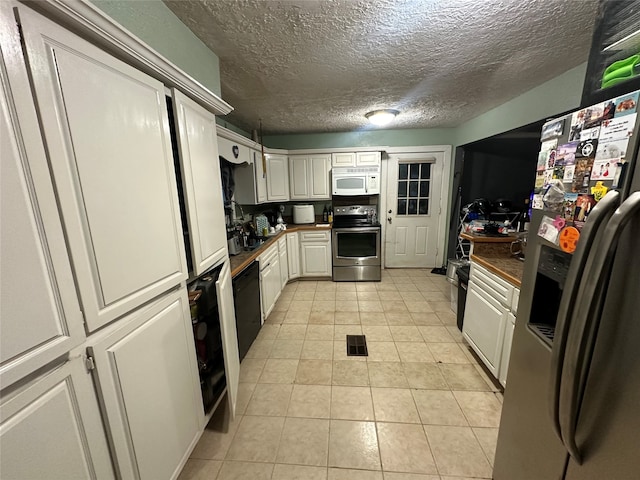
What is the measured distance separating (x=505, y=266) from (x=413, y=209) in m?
2.58

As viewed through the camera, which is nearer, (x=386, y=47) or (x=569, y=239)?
(x=569, y=239)

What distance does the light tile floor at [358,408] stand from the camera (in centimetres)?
134

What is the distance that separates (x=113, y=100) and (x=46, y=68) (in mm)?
192

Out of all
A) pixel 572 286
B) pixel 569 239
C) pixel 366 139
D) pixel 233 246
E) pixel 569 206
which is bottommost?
pixel 233 246

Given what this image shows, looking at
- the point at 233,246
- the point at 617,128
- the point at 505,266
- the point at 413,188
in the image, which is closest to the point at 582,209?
the point at 617,128

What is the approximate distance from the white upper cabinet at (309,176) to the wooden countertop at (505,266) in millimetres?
2518

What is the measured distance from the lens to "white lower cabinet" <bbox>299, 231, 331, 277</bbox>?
12.7 feet

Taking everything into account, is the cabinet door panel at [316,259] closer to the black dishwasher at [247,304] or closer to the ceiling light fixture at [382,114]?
the black dishwasher at [247,304]

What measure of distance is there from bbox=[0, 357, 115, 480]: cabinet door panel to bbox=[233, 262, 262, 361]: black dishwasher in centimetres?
119

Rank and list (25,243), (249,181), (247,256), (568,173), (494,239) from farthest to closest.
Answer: (249,181)
(247,256)
(494,239)
(568,173)
(25,243)

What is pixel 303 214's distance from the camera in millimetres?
4035

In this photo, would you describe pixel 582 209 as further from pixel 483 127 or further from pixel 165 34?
pixel 483 127

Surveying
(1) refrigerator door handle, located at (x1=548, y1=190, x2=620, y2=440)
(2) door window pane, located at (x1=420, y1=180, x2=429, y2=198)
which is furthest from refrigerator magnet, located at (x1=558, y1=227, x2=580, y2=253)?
(2) door window pane, located at (x1=420, y1=180, x2=429, y2=198)

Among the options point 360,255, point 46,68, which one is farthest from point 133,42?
point 360,255
